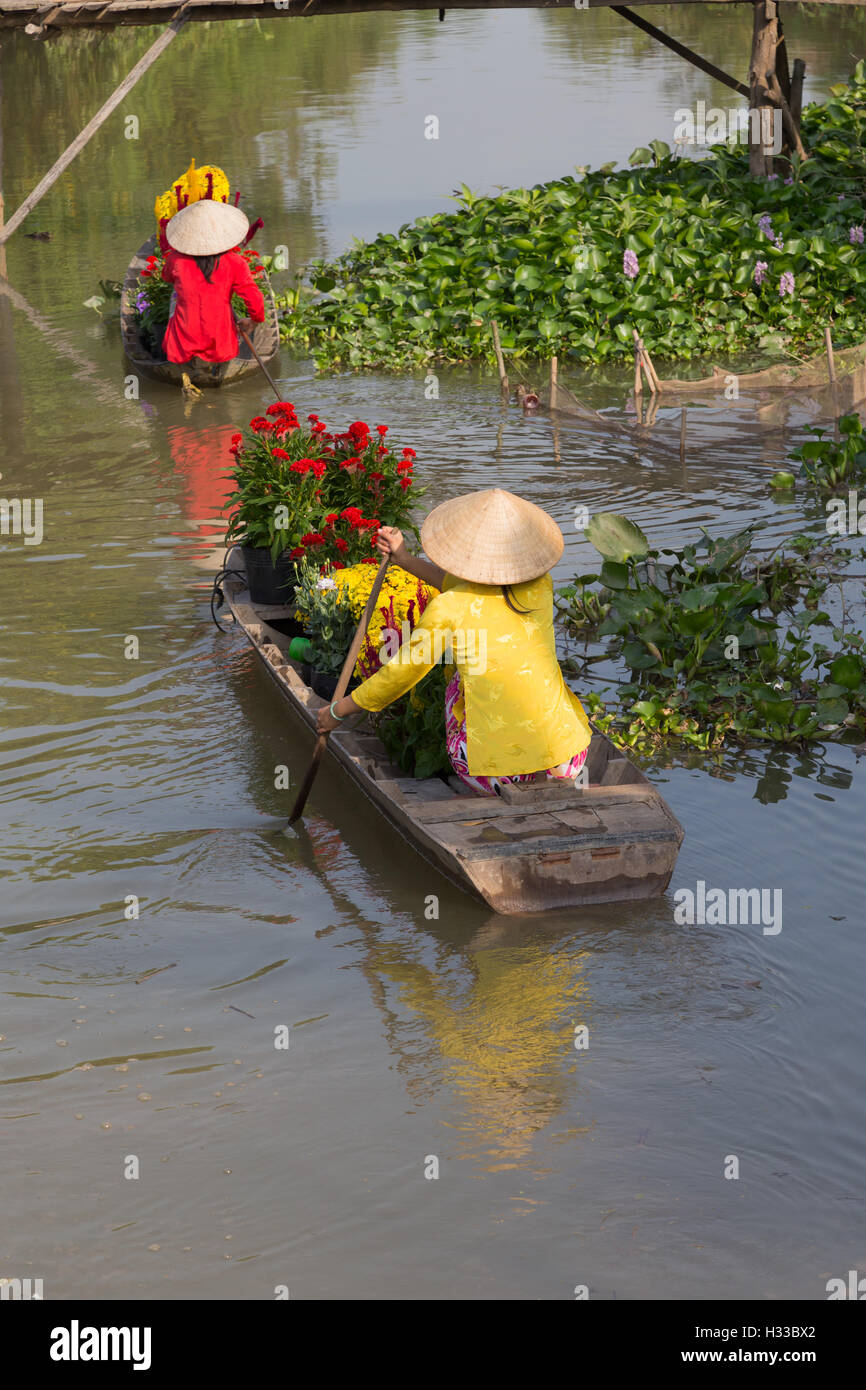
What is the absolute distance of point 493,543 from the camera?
5.22 metres

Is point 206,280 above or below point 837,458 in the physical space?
above

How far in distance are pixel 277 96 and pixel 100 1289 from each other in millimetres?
26355

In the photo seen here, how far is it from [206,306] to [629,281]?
11.4ft

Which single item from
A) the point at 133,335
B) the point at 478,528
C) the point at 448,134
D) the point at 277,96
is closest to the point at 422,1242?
the point at 478,528

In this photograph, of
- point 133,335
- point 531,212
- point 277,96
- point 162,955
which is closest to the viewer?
point 162,955

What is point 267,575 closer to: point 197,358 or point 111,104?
point 197,358

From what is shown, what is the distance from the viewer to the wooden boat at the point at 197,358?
12273mm

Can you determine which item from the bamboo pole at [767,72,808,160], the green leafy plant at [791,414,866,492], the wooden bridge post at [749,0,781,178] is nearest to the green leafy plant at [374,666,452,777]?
the green leafy plant at [791,414,866,492]

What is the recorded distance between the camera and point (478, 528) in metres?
5.24

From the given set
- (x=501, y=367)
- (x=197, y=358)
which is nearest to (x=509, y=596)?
(x=501, y=367)

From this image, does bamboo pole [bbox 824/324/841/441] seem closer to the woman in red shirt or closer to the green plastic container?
the woman in red shirt

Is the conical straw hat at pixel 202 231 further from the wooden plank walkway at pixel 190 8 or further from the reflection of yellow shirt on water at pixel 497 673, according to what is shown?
the reflection of yellow shirt on water at pixel 497 673

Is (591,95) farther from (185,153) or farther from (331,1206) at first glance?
(331,1206)

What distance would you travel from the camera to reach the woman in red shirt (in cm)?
1127
